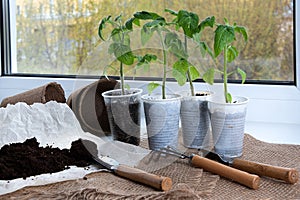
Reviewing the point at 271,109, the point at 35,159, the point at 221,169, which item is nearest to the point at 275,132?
the point at 271,109

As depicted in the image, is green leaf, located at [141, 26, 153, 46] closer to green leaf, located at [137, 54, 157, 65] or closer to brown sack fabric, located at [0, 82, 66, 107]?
green leaf, located at [137, 54, 157, 65]

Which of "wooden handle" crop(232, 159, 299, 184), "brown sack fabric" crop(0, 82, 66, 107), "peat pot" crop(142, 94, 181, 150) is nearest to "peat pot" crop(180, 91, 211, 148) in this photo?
"peat pot" crop(142, 94, 181, 150)

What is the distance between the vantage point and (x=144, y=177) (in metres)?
0.79

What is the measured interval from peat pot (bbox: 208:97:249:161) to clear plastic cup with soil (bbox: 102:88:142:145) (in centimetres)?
15

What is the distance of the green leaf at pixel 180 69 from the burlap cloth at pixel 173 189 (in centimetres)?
18

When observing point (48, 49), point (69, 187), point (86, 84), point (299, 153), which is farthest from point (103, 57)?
point (48, 49)

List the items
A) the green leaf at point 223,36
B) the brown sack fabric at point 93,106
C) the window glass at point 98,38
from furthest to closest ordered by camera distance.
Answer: the window glass at point 98,38 → the brown sack fabric at point 93,106 → the green leaf at point 223,36

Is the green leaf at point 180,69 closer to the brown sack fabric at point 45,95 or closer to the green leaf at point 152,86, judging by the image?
the green leaf at point 152,86

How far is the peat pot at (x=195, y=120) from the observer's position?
0.97 metres

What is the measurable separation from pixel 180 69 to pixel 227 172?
0.77ft

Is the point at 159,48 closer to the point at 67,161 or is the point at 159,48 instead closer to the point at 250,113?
the point at 67,161

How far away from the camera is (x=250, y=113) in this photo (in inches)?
51.5

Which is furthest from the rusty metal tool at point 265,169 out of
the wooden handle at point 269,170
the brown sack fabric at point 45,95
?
the brown sack fabric at point 45,95

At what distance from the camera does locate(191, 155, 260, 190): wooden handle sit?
0.78 meters
